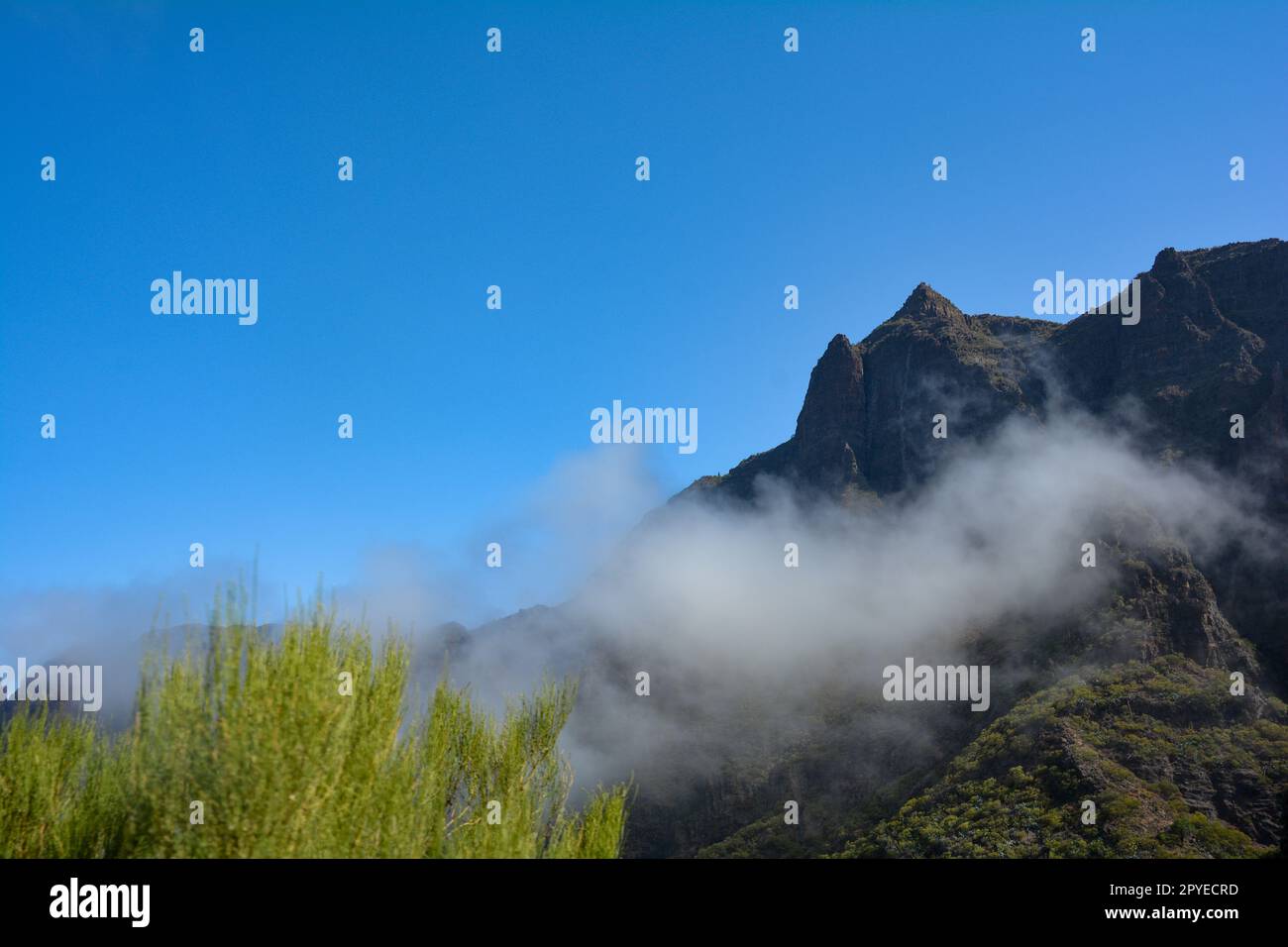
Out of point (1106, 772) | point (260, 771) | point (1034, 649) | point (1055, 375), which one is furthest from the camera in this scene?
point (1055, 375)

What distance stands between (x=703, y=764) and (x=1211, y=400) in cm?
9381

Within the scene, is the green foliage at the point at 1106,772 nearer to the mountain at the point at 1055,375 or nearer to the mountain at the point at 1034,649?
the mountain at the point at 1034,649

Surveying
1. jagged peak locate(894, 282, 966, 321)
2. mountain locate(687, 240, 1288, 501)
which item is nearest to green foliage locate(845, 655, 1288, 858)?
mountain locate(687, 240, 1288, 501)

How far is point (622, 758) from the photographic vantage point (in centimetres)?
12800

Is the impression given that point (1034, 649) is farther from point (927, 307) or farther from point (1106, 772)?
point (927, 307)

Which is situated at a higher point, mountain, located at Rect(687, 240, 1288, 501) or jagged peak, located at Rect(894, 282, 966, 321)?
jagged peak, located at Rect(894, 282, 966, 321)

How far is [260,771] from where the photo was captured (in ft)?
22.7

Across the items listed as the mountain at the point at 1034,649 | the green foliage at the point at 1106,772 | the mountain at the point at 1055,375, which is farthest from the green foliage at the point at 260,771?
the mountain at the point at 1055,375

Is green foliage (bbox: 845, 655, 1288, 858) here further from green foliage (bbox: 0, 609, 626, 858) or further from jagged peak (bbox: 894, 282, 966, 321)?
jagged peak (bbox: 894, 282, 966, 321)

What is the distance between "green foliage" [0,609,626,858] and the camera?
6.96 metres

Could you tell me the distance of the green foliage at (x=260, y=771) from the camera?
6.96 metres

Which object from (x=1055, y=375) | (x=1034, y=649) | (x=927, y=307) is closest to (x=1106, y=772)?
(x=1034, y=649)
